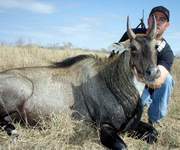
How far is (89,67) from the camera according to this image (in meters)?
7.86

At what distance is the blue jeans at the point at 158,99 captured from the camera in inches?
314

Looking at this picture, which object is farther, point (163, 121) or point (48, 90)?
point (163, 121)

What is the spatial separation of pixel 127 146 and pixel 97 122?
724mm

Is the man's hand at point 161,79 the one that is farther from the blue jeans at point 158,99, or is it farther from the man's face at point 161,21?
the man's face at point 161,21

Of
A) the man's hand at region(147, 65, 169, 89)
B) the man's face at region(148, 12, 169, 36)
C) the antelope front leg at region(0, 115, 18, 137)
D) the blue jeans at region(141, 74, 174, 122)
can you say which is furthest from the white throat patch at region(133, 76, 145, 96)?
the antelope front leg at region(0, 115, 18, 137)

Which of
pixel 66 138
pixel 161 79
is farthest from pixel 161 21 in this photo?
pixel 66 138

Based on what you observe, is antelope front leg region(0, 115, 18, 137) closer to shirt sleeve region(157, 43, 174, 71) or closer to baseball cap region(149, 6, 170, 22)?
shirt sleeve region(157, 43, 174, 71)

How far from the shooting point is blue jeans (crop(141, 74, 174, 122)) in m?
7.98

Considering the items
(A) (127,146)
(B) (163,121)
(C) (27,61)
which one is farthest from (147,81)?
(C) (27,61)

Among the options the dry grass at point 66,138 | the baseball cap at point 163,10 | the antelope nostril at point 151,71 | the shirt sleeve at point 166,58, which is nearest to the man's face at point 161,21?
the baseball cap at point 163,10

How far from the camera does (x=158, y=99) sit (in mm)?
8094

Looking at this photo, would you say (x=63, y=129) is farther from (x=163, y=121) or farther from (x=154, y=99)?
(x=163, y=121)

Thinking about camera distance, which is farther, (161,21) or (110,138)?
(161,21)

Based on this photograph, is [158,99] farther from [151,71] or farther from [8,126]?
[8,126]
